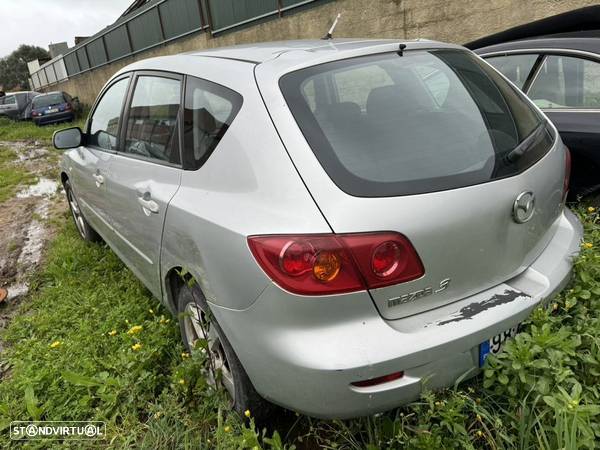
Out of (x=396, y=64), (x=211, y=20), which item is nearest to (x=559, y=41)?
(x=396, y=64)

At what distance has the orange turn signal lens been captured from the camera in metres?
1.52

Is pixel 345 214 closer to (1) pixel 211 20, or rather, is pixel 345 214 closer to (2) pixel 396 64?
(2) pixel 396 64

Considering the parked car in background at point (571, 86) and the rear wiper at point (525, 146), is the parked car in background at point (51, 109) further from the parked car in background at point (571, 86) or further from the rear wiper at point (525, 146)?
the rear wiper at point (525, 146)

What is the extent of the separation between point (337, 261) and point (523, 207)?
77 cm

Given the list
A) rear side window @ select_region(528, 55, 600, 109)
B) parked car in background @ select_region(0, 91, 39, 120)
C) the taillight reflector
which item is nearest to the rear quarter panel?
the taillight reflector

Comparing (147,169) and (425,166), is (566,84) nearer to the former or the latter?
(425,166)

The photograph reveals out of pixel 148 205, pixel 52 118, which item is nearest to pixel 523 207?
pixel 148 205

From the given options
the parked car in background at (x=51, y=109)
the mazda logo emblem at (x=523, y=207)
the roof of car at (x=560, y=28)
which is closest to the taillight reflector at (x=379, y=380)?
the mazda logo emblem at (x=523, y=207)

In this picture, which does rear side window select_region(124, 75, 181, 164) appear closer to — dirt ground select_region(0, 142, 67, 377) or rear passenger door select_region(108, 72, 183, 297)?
rear passenger door select_region(108, 72, 183, 297)

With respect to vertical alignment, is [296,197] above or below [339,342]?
above

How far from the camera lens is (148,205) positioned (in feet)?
7.57

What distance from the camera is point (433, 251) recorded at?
1.58 meters

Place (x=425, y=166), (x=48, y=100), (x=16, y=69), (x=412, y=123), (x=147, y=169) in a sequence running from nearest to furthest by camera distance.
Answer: (x=425, y=166), (x=412, y=123), (x=147, y=169), (x=48, y=100), (x=16, y=69)

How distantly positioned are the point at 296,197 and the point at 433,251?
50 cm
